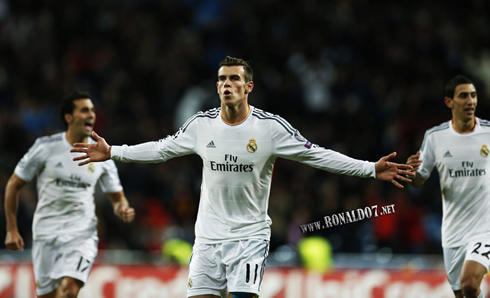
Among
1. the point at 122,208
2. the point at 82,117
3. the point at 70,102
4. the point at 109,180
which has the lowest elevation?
the point at 122,208

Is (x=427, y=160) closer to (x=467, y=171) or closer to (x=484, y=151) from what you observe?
(x=467, y=171)

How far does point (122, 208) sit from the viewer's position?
27.8 ft

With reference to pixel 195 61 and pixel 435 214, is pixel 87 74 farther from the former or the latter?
pixel 435 214

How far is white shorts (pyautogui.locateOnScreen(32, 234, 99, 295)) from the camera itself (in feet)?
26.7

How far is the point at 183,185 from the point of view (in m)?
13.8

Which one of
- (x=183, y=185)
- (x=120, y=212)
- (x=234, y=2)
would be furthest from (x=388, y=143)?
(x=120, y=212)

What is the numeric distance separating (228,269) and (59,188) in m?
2.81

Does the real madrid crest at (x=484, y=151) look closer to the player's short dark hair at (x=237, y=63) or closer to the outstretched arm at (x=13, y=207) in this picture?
the player's short dark hair at (x=237, y=63)

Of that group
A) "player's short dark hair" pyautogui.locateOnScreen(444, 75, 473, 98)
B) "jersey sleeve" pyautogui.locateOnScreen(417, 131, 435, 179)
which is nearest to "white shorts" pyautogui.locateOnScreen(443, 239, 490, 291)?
"jersey sleeve" pyautogui.locateOnScreen(417, 131, 435, 179)

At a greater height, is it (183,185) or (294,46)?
(294,46)

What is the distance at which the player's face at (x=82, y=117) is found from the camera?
8.41 meters

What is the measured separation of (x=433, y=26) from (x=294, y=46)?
346 centimetres

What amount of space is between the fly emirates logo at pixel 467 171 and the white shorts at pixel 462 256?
0.72 m

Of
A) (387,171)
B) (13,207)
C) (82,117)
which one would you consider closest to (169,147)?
(387,171)
